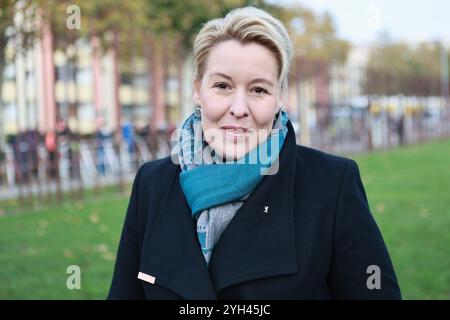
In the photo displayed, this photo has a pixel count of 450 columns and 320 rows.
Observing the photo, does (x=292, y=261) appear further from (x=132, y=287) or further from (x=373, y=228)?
(x=132, y=287)

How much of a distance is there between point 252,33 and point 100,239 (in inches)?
341

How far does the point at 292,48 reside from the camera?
2.61 m

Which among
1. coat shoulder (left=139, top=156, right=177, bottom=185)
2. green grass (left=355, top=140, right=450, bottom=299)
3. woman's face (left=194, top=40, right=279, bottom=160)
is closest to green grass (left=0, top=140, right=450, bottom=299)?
green grass (left=355, top=140, right=450, bottom=299)

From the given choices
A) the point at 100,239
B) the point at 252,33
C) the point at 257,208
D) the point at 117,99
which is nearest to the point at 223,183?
the point at 257,208

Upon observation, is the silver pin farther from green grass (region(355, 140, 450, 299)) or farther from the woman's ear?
green grass (region(355, 140, 450, 299))

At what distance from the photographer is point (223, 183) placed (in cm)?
255

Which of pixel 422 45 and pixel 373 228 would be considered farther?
pixel 422 45

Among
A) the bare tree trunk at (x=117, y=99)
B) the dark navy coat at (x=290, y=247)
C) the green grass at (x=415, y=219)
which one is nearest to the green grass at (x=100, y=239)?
the green grass at (x=415, y=219)

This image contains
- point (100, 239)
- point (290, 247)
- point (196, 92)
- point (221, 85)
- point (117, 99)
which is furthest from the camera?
point (117, 99)

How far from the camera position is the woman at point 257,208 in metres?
2.50

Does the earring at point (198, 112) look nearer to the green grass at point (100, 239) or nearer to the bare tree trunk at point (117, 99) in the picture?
the green grass at point (100, 239)

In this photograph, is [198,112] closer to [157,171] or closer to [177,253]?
[157,171]

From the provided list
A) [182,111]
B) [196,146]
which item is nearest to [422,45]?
[182,111]
